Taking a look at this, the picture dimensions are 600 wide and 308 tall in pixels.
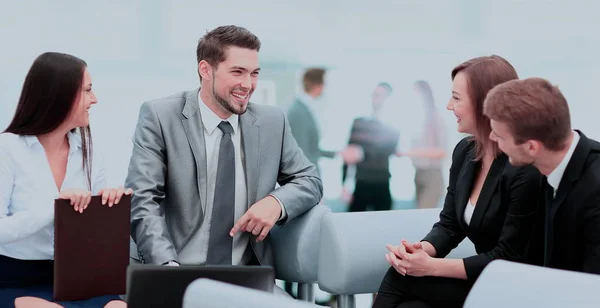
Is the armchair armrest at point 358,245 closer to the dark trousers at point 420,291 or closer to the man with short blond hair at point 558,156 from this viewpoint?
the dark trousers at point 420,291

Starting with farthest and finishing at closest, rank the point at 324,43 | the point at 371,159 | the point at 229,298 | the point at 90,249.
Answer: the point at 324,43 → the point at 371,159 → the point at 90,249 → the point at 229,298

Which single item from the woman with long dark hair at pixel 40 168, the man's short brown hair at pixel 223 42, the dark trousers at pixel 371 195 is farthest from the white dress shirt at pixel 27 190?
the dark trousers at pixel 371 195

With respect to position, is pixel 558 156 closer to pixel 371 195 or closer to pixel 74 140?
pixel 74 140

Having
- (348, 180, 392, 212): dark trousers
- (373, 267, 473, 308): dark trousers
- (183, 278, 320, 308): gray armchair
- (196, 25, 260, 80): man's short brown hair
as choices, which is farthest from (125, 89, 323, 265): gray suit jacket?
(348, 180, 392, 212): dark trousers

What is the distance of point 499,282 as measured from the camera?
1274 mm

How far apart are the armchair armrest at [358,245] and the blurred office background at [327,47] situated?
9.35 ft

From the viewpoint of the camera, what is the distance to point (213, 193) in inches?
102

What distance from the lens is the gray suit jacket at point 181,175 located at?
2465 mm

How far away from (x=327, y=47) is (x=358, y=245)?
4732mm

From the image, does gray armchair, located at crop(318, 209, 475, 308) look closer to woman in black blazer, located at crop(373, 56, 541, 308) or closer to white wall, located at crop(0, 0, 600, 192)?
woman in black blazer, located at crop(373, 56, 541, 308)

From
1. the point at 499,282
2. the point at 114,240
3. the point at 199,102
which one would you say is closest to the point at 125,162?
the point at 199,102

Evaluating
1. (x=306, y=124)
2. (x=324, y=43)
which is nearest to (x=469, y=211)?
(x=306, y=124)

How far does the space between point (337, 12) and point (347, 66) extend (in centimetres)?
49

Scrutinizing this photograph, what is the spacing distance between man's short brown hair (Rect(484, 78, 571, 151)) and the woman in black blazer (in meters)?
0.30
